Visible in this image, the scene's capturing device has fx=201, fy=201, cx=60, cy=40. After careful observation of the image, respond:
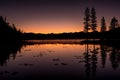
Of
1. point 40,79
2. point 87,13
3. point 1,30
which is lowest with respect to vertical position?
point 40,79

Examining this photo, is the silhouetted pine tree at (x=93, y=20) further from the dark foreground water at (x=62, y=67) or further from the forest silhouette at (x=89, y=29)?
the dark foreground water at (x=62, y=67)

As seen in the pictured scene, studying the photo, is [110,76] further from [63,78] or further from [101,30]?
[101,30]

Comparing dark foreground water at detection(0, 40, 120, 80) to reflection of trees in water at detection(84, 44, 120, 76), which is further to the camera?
reflection of trees in water at detection(84, 44, 120, 76)

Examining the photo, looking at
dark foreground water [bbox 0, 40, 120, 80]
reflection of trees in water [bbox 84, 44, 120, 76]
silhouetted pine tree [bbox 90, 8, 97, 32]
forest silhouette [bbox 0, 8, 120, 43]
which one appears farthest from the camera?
silhouetted pine tree [bbox 90, 8, 97, 32]

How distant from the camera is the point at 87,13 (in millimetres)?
104562

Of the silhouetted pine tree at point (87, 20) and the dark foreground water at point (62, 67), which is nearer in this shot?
the dark foreground water at point (62, 67)

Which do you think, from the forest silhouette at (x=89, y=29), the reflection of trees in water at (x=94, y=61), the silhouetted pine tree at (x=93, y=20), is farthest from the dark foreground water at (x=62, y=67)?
the silhouetted pine tree at (x=93, y=20)

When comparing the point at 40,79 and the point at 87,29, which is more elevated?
the point at 87,29

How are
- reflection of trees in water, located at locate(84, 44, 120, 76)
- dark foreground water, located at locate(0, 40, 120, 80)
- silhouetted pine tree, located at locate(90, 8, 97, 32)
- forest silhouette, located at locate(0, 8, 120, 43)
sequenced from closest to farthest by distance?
dark foreground water, located at locate(0, 40, 120, 80) < reflection of trees in water, located at locate(84, 44, 120, 76) < forest silhouette, located at locate(0, 8, 120, 43) < silhouetted pine tree, located at locate(90, 8, 97, 32)

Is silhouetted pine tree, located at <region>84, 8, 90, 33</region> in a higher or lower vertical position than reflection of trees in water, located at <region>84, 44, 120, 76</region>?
higher

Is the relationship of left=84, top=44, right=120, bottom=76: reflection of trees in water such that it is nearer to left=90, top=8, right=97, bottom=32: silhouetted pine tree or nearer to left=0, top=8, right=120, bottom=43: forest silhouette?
left=0, top=8, right=120, bottom=43: forest silhouette

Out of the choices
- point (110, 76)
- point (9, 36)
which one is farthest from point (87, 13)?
point (110, 76)

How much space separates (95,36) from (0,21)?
58.6m

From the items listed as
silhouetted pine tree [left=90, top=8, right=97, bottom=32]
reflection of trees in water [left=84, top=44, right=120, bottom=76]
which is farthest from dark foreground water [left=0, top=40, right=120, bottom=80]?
silhouetted pine tree [left=90, top=8, right=97, bottom=32]
